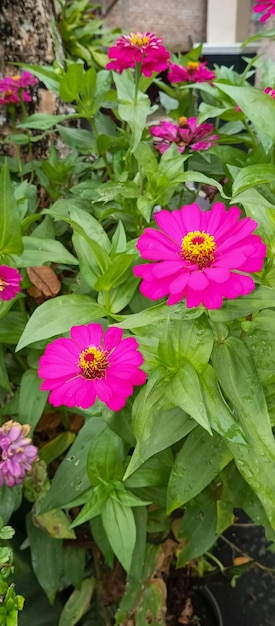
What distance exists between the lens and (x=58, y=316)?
0.55 metres

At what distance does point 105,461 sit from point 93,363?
180mm

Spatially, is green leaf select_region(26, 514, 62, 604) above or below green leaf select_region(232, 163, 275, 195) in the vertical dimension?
below

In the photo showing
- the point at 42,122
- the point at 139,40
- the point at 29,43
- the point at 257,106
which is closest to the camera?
the point at 257,106

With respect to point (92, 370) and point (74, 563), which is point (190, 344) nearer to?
point (92, 370)

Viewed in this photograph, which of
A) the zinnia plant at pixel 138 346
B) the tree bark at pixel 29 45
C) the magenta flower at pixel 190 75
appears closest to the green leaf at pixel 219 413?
the zinnia plant at pixel 138 346

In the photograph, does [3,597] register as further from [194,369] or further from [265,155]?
[265,155]

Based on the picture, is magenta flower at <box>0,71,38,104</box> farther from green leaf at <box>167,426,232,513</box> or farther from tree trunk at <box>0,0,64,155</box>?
green leaf at <box>167,426,232,513</box>

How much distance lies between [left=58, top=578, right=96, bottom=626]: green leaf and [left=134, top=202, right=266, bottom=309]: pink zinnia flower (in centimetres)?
58

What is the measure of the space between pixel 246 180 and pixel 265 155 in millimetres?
170

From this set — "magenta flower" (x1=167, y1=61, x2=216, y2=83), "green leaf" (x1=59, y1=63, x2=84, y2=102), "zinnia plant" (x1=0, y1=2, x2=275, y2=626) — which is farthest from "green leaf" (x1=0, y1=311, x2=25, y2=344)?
"magenta flower" (x1=167, y1=61, x2=216, y2=83)

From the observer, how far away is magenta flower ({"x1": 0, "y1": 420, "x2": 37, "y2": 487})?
594 millimetres

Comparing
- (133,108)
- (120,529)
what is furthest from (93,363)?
(133,108)

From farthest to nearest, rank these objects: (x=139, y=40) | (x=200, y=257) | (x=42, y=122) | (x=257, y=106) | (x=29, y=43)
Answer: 1. (x=29, y=43)
2. (x=42, y=122)
3. (x=139, y=40)
4. (x=257, y=106)
5. (x=200, y=257)

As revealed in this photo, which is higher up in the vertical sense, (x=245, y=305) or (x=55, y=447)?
(x=245, y=305)
